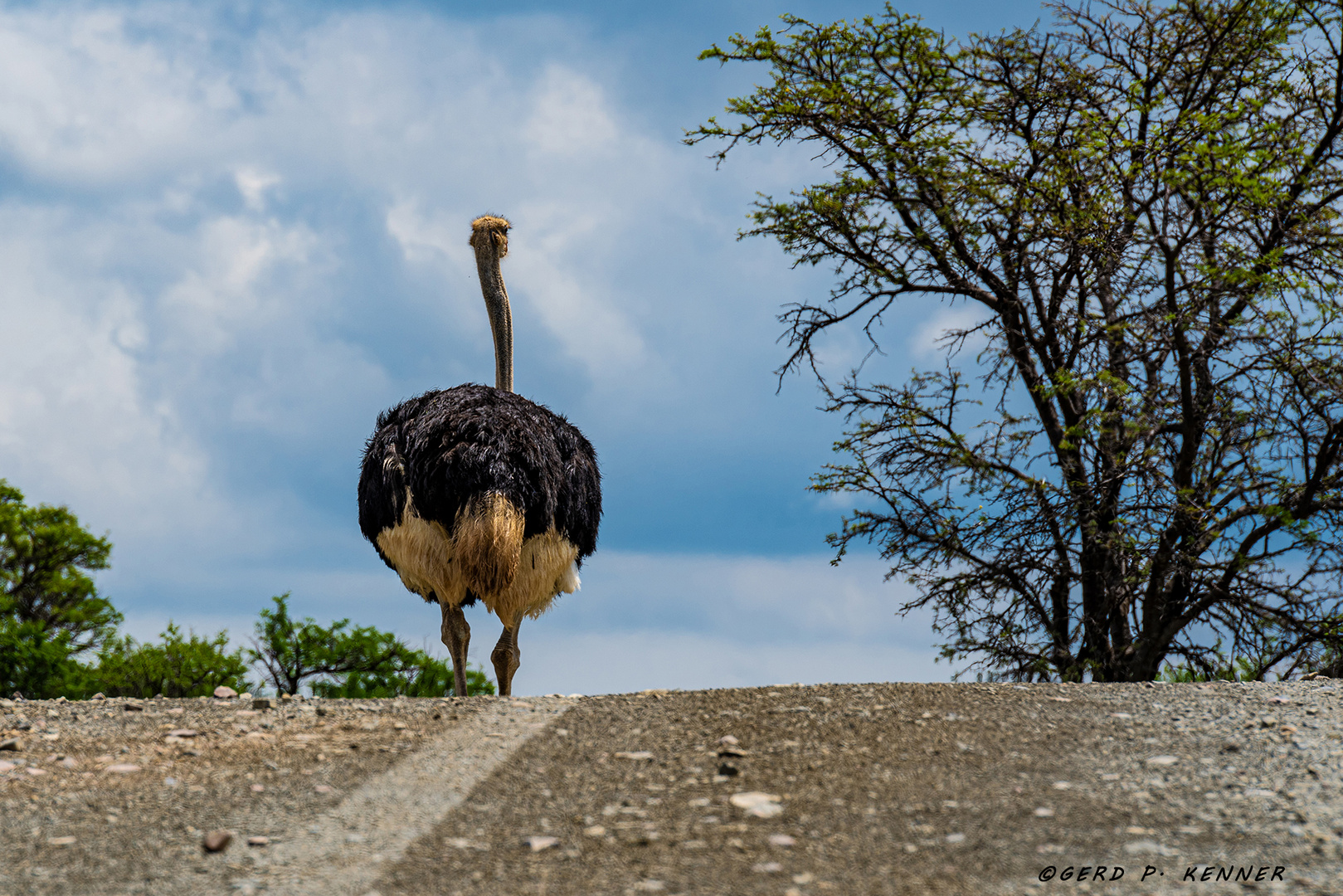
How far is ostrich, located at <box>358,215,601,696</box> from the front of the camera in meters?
8.56

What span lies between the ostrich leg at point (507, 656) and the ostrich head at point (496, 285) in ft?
10.4

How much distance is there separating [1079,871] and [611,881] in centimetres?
178

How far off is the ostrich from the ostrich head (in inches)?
72.4

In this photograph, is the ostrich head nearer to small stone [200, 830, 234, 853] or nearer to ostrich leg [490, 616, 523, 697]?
ostrich leg [490, 616, 523, 697]

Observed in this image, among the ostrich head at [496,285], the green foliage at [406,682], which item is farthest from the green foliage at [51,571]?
the ostrich head at [496,285]

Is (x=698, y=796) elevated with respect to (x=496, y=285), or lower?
lower

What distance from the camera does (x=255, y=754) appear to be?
6.11 m

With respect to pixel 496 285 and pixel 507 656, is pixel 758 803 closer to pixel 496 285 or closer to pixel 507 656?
pixel 507 656

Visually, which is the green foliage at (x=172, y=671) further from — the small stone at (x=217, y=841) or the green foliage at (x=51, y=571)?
the small stone at (x=217, y=841)

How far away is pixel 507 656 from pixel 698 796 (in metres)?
4.51

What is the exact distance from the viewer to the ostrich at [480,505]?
856 centimetres

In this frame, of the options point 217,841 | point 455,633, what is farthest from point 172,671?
point 217,841

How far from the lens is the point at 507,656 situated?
9414 millimetres

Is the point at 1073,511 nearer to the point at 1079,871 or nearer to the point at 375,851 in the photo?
the point at 1079,871
